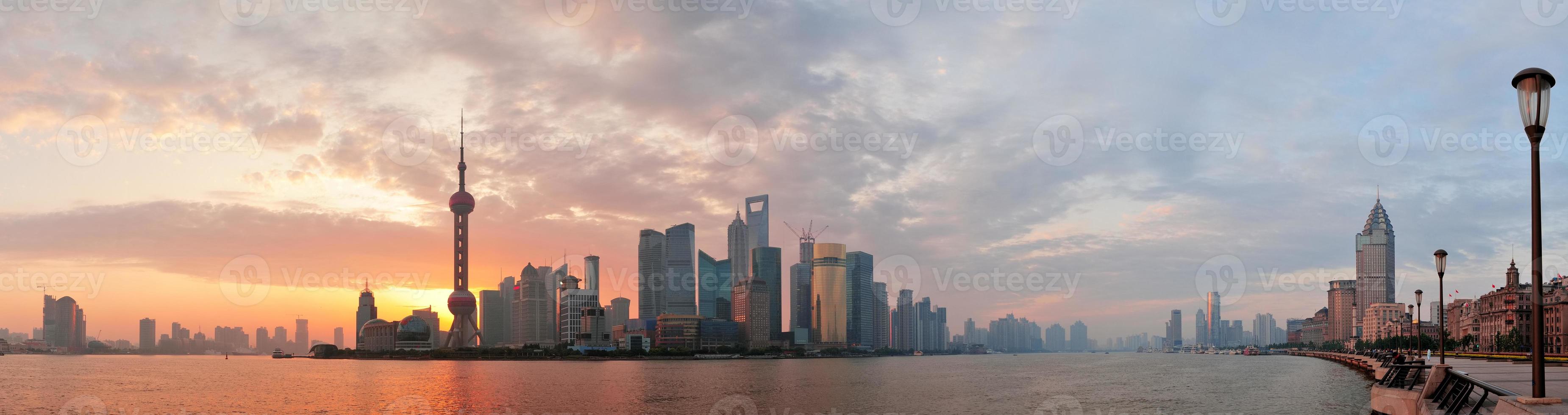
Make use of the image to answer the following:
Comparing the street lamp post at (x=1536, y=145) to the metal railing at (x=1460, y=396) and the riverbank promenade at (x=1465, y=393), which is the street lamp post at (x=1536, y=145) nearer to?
the riverbank promenade at (x=1465, y=393)

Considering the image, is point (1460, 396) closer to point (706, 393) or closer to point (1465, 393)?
point (1465, 393)

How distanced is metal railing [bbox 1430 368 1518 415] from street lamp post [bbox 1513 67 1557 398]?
8010 millimetres

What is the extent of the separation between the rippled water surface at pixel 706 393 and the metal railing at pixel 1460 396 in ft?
127

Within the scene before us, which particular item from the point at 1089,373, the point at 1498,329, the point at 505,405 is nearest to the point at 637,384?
the point at 505,405

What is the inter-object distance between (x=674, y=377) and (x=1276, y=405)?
89.3m

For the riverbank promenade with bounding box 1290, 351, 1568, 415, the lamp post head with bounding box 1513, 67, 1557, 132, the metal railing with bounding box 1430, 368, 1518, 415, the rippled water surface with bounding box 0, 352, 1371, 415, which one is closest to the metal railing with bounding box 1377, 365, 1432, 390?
the riverbank promenade with bounding box 1290, 351, 1568, 415

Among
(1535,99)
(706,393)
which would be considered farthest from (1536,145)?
(706,393)

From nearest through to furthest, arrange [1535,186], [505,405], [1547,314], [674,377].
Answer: [1535,186] → [505,405] → [674,377] → [1547,314]

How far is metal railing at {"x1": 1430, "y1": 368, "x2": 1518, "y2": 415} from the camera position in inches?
1058

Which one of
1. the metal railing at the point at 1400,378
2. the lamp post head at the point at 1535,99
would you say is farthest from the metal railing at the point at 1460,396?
the lamp post head at the point at 1535,99

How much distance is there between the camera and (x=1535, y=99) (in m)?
Result: 18.4

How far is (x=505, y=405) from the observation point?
84125 millimetres

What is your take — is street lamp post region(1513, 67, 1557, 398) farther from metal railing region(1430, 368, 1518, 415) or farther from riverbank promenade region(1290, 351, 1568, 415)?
metal railing region(1430, 368, 1518, 415)

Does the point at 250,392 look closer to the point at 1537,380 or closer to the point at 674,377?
the point at 674,377
